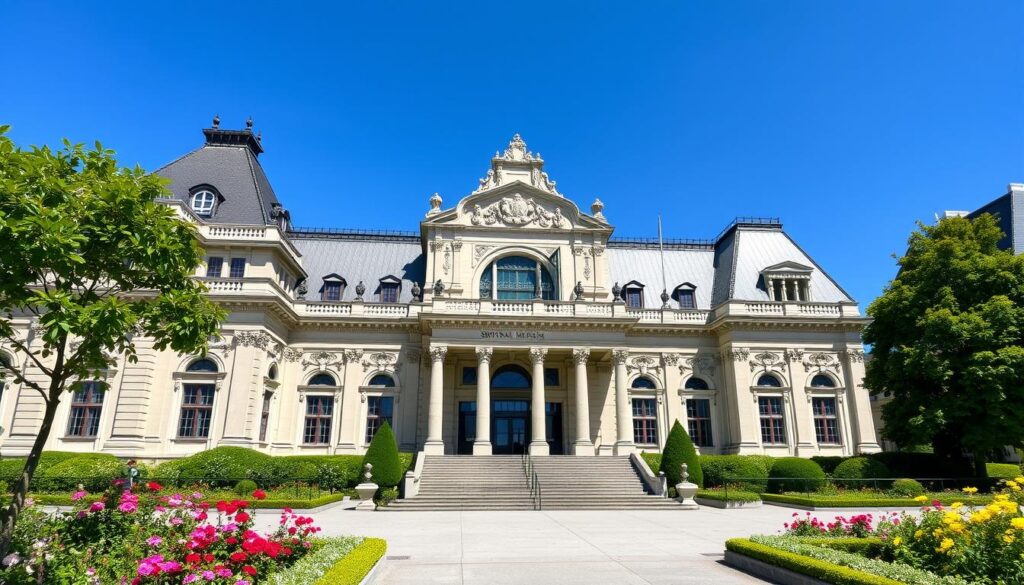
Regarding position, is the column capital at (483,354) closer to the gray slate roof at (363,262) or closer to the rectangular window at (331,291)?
the gray slate roof at (363,262)

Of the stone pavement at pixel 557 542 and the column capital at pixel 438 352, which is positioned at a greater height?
the column capital at pixel 438 352

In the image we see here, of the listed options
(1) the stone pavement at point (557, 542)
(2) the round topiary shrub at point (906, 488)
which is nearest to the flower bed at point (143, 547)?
(1) the stone pavement at point (557, 542)

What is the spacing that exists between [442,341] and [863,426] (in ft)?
84.6

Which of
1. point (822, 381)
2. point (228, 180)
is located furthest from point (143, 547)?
point (822, 381)

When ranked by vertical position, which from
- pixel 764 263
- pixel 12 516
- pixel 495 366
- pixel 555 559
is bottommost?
pixel 555 559

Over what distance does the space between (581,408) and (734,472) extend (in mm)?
8433

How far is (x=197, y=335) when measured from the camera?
39.8ft

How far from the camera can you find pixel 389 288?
1522 inches

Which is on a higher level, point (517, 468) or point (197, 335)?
point (197, 335)

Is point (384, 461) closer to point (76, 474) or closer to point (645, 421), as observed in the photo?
point (76, 474)

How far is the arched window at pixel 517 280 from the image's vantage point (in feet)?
122

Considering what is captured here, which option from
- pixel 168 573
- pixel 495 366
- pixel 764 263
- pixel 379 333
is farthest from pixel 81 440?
pixel 764 263

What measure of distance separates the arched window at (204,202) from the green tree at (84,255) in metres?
24.6

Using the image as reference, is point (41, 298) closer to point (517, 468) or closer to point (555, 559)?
point (555, 559)
